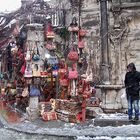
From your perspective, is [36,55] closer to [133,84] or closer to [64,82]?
[64,82]

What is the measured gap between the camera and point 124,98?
49.2 feet

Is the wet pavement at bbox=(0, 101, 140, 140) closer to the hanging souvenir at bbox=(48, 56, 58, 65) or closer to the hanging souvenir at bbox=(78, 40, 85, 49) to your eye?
the hanging souvenir at bbox=(48, 56, 58, 65)

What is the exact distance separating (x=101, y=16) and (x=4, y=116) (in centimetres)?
485

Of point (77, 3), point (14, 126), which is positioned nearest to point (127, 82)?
point (14, 126)

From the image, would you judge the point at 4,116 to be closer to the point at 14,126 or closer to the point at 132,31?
the point at 14,126

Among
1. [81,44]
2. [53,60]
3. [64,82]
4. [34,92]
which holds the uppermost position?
[81,44]

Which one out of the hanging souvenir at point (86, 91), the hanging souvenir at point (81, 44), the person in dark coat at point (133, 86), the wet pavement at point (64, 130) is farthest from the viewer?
the hanging souvenir at point (81, 44)

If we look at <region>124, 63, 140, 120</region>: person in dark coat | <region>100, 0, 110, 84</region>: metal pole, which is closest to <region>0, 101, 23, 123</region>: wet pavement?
<region>100, 0, 110, 84</region>: metal pole

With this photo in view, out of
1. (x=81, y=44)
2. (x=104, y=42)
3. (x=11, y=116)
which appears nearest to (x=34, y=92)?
(x=11, y=116)

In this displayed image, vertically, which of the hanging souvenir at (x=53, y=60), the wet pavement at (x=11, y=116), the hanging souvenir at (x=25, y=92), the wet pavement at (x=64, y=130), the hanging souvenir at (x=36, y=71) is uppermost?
the hanging souvenir at (x=53, y=60)

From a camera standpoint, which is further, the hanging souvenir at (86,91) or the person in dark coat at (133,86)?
the hanging souvenir at (86,91)

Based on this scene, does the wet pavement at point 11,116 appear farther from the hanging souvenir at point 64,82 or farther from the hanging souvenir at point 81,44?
the hanging souvenir at point 81,44

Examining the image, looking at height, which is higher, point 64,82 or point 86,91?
point 64,82

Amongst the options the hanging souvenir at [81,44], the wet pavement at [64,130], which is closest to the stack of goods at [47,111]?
the wet pavement at [64,130]
